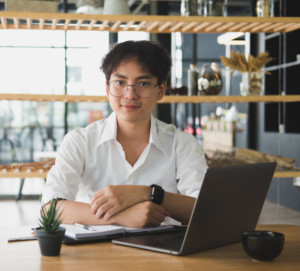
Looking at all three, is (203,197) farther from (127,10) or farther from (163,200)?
(127,10)

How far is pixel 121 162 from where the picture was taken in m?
2.13

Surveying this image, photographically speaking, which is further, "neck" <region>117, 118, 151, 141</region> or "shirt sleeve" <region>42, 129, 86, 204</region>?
"neck" <region>117, 118, 151, 141</region>

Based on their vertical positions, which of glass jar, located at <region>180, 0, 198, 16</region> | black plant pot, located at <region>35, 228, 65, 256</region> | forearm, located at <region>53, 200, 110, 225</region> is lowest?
forearm, located at <region>53, 200, 110, 225</region>

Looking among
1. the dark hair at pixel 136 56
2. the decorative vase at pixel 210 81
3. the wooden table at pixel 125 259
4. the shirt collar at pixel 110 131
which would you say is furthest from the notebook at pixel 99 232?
the decorative vase at pixel 210 81

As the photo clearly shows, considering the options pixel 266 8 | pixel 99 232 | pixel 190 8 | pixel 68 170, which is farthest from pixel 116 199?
pixel 266 8

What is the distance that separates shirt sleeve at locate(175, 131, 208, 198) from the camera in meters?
2.07

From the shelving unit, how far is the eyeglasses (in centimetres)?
138

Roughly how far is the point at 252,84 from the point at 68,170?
83.2 inches

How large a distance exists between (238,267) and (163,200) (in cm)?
62

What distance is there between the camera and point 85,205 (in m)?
1.80

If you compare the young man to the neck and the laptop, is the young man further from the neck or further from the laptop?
the laptop

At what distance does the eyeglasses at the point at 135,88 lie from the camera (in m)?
2.03

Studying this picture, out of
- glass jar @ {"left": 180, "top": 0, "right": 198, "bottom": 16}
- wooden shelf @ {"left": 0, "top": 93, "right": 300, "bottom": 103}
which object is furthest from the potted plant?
glass jar @ {"left": 180, "top": 0, "right": 198, "bottom": 16}

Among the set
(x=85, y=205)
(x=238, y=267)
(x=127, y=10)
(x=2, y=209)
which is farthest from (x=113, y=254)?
(x=2, y=209)
